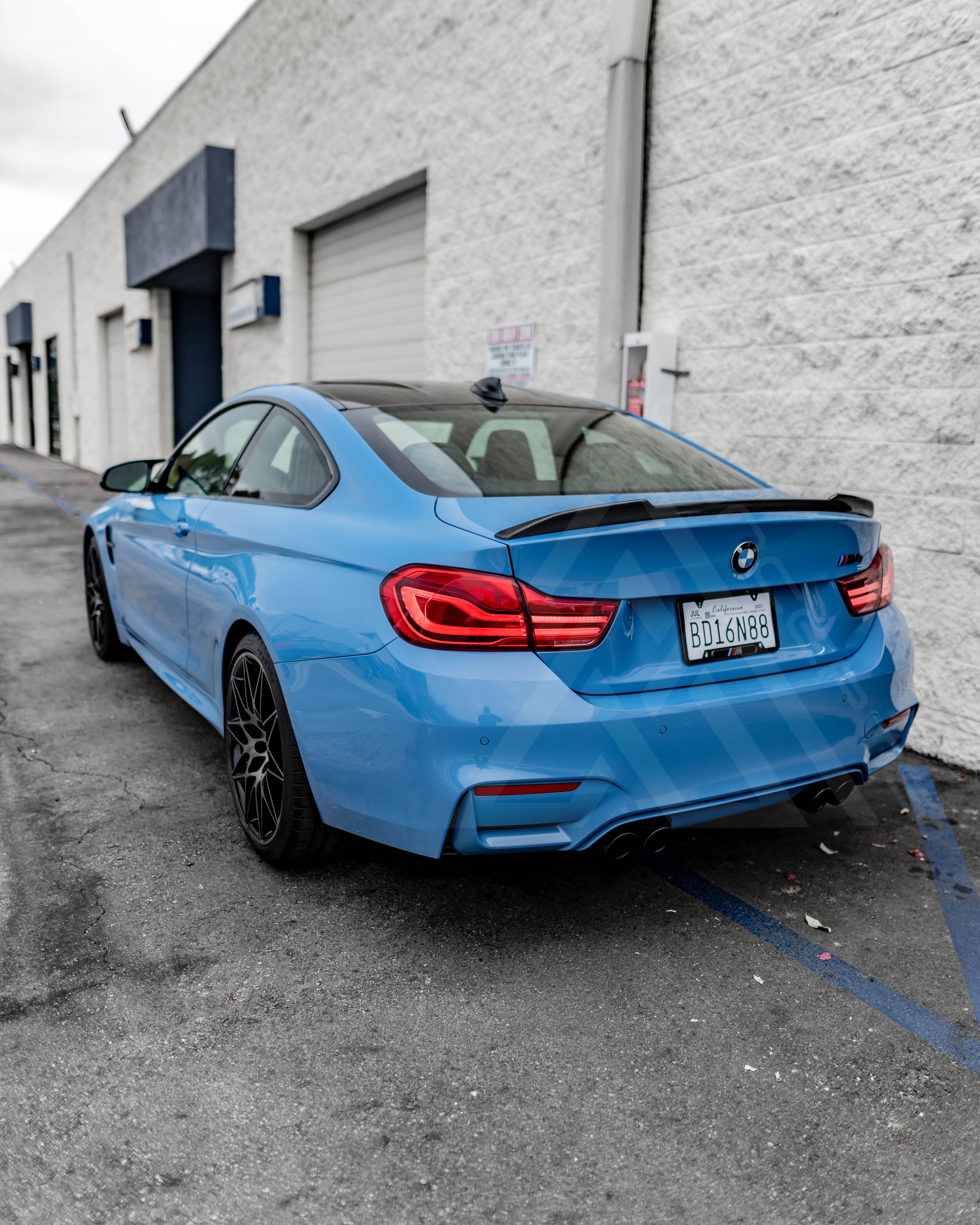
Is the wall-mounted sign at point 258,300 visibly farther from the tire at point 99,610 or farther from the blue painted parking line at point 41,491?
the tire at point 99,610

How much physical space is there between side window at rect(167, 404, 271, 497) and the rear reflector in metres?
1.95

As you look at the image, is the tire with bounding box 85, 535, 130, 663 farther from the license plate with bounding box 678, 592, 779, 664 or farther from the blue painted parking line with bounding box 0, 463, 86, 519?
the blue painted parking line with bounding box 0, 463, 86, 519

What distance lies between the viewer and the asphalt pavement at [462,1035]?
1892mm

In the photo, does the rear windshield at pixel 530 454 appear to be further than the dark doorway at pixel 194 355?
No

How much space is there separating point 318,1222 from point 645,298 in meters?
5.53

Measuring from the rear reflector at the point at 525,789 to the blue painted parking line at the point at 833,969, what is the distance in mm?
887

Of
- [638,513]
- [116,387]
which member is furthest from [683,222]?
[116,387]

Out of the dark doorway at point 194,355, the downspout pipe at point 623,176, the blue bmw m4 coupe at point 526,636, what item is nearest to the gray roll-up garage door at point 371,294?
the downspout pipe at point 623,176

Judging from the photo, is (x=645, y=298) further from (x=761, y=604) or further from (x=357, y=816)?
(x=357, y=816)

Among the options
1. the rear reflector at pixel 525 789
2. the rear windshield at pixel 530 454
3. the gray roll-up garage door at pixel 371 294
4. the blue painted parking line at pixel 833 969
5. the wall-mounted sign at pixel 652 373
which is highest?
the gray roll-up garage door at pixel 371 294

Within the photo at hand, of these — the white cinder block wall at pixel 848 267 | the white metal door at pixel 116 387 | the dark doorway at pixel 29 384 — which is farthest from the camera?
the dark doorway at pixel 29 384

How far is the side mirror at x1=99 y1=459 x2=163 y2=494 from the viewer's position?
486cm

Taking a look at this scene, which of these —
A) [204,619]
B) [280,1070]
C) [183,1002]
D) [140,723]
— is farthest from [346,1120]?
[140,723]

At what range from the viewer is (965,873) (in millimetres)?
3311
